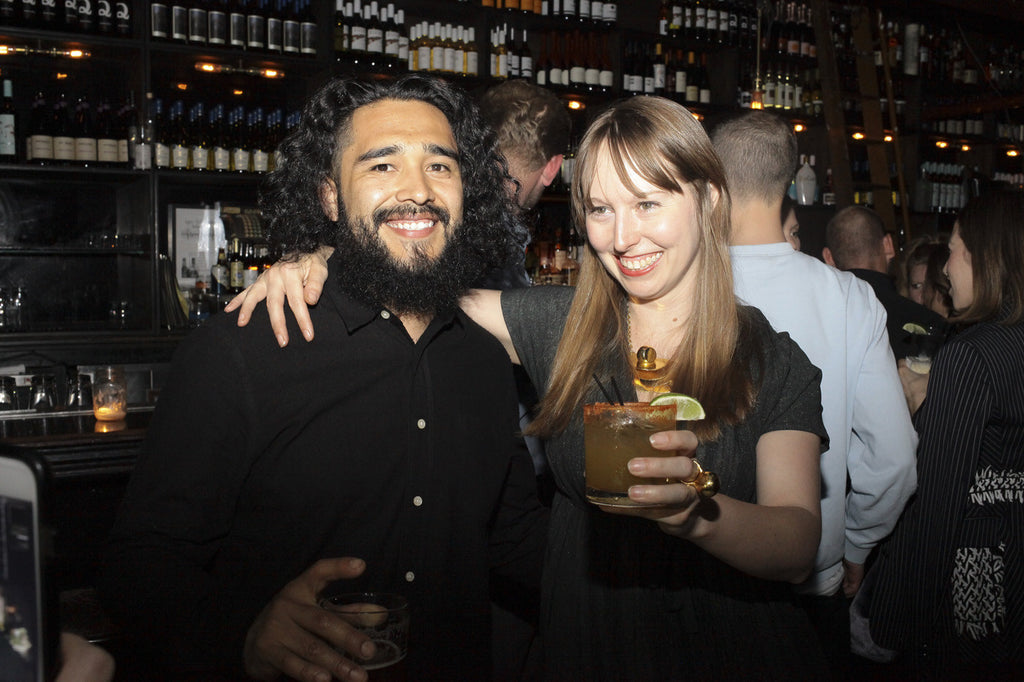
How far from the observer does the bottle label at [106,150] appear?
13.4 feet

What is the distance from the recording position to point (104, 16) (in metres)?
4.01

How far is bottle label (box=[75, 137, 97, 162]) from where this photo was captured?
4.05m

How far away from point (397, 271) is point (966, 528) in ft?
5.06

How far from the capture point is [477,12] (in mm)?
4637

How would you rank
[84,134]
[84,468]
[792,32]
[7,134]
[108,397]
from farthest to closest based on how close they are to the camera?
1. [792,32]
2. [84,134]
3. [7,134]
4. [108,397]
5. [84,468]

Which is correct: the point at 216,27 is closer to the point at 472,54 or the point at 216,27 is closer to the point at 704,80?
the point at 472,54

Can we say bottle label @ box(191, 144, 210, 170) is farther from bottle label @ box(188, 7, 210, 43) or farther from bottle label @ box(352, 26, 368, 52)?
bottle label @ box(352, 26, 368, 52)

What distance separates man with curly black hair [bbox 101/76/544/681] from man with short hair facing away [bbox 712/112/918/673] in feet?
2.13

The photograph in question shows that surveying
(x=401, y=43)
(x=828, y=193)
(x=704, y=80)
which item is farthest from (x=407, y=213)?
(x=828, y=193)

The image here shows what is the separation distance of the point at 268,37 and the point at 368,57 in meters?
0.50

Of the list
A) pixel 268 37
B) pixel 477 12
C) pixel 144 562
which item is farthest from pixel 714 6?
pixel 144 562

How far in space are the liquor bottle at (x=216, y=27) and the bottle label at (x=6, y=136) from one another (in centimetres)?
99

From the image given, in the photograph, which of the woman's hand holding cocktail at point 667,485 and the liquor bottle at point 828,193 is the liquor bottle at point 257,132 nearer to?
the liquor bottle at point 828,193

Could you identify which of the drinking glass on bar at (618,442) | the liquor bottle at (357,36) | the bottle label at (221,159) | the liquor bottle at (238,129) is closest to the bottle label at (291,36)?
the liquor bottle at (357,36)
